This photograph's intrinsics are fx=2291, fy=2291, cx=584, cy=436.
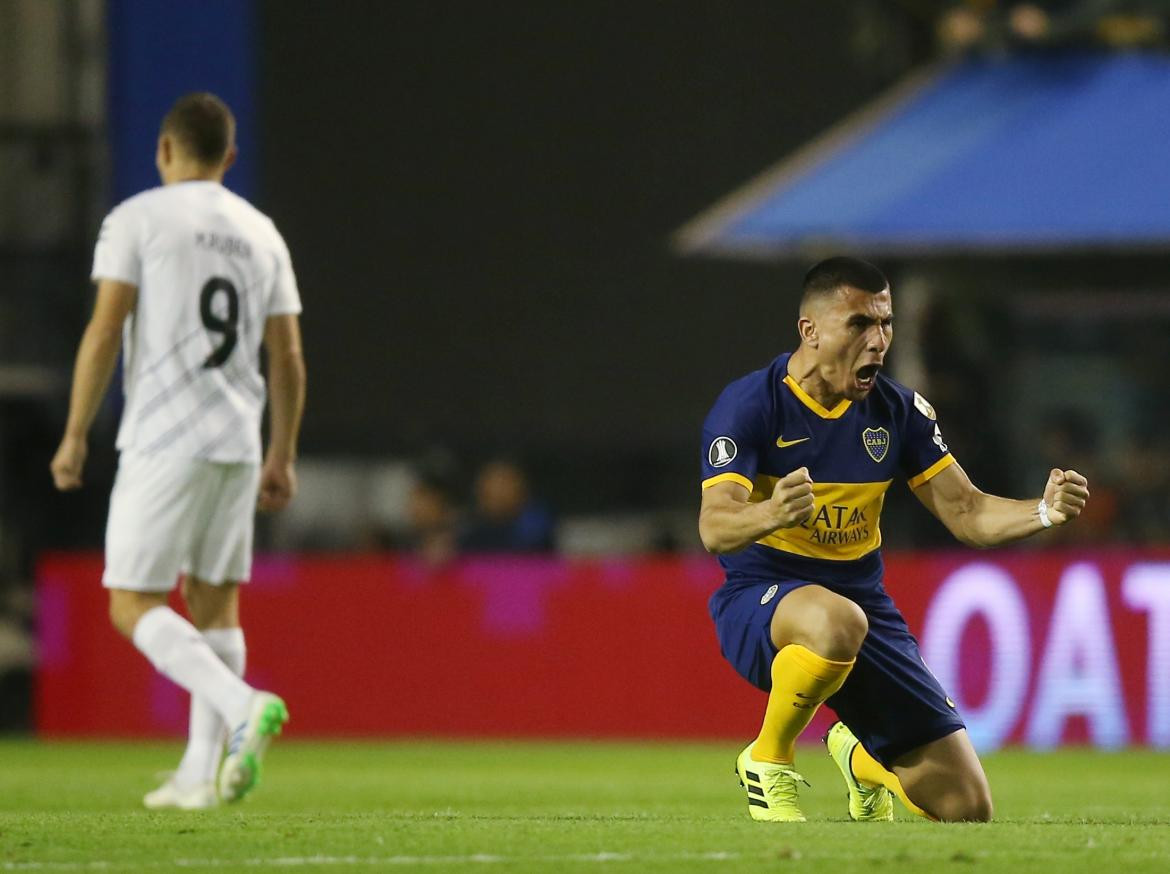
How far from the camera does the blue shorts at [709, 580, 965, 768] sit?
21.6 feet

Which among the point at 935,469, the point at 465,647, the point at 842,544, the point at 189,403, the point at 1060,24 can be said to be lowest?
the point at 465,647

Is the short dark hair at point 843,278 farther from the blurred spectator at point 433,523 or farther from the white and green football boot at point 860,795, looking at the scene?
the blurred spectator at point 433,523

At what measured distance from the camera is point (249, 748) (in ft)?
20.4

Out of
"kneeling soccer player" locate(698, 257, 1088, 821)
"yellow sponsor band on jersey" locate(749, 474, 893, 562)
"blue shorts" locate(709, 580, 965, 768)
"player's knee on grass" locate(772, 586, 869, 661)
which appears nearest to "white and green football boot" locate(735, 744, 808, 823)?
"kneeling soccer player" locate(698, 257, 1088, 821)

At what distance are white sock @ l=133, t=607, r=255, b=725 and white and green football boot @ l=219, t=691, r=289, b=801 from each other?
59mm

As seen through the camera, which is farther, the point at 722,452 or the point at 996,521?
the point at 996,521

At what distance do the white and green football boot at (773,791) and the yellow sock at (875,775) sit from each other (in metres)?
0.43

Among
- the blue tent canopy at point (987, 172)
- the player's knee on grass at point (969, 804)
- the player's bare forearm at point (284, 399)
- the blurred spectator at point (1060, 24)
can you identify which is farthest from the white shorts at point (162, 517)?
the blurred spectator at point (1060, 24)

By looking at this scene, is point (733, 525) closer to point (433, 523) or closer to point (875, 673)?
point (875, 673)

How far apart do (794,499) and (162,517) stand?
200cm

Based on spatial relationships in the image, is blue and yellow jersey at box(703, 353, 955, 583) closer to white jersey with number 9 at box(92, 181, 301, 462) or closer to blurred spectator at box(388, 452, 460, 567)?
white jersey with number 9 at box(92, 181, 301, 462)

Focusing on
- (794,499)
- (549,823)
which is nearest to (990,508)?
(794,499)

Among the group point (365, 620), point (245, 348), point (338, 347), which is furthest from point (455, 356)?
point (245, 348)

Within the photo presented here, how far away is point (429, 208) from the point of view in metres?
17.2
